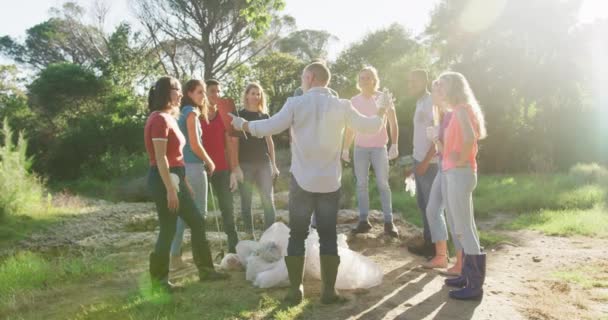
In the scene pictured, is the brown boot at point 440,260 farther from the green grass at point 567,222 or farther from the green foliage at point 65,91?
the green foliage at point 65,91

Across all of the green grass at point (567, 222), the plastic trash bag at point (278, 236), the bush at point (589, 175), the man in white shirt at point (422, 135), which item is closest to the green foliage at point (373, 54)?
the bush at point (589, 175)

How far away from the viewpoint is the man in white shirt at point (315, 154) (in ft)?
10.2

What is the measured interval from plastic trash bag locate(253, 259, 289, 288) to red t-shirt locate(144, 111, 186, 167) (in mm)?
1110

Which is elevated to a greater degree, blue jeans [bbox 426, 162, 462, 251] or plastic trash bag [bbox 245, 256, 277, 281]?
blue jeans [bbox 426, 162, 462, 251]

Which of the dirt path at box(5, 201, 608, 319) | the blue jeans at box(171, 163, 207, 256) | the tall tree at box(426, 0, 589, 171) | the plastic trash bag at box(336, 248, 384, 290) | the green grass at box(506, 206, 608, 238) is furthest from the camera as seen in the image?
the tall tree at box(426, 0, 589, 171)

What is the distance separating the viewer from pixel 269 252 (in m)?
3.96

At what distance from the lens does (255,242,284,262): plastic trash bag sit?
3.93 meters

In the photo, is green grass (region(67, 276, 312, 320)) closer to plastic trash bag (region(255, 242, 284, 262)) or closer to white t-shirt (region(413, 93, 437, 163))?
plastic trash bag (region(255, 242, 284, 262))

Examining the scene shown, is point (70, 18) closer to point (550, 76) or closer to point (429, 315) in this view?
point (550, 76)

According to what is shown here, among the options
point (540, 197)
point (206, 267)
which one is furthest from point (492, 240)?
point (206, 267)

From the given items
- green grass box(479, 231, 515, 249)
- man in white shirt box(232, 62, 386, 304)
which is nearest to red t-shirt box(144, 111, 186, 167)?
man in white shirt box(232, 62, 386, 304)

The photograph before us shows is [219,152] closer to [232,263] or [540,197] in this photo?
[232,263]

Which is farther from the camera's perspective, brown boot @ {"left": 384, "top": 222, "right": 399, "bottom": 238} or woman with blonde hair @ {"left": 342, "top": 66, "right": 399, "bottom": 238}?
brown boot @ {"left": 384, "top": 222, "right": 399, "bottom": 238}

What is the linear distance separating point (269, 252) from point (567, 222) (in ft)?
17.3
